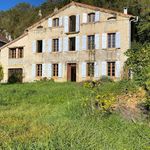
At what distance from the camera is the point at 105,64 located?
107ft

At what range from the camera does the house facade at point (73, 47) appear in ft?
105

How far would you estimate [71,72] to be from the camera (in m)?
35.2

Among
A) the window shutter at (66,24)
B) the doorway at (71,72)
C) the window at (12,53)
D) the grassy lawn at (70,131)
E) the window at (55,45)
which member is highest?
the window shutter at (66,24)

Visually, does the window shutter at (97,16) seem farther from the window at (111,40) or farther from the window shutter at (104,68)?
the window shutter at (104,68)

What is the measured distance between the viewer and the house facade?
32.1 metres

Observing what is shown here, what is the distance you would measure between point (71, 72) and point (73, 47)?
2.30 m

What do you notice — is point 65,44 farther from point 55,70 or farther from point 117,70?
point 117,70

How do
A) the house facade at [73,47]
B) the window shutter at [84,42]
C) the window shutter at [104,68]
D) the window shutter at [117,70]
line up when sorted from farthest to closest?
the window shutter at [84,42], the window shutter at [104,68], the house facade at [73,47], the window shutter at [117,70]

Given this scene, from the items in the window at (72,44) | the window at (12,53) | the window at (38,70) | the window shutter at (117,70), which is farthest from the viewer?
the window at (12,53)

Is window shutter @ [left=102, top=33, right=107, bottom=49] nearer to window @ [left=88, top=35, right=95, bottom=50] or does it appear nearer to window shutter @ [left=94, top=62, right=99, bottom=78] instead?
window @ [left=88, top=35, right=95, bottom=50]

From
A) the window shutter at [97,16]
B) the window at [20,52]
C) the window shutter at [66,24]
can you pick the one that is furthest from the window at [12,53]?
the window shutter at [97,16]

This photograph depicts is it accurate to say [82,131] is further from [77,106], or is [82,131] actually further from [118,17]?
Result: [118,17]

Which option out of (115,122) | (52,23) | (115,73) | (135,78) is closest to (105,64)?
(115,73)

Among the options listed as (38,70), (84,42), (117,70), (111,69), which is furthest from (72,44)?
(117,70)
